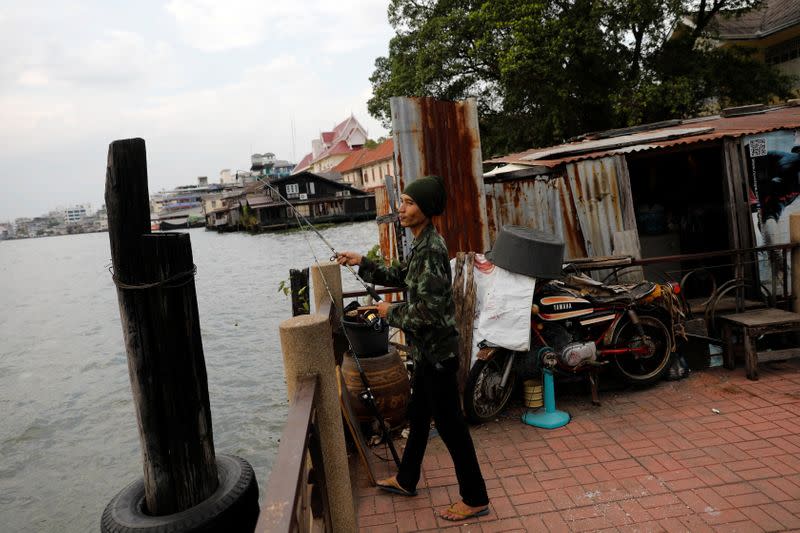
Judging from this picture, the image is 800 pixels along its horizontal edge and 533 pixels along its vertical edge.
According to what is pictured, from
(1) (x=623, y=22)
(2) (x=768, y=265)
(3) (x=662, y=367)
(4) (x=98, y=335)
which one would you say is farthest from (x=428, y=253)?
(4) (x=98, y=335)

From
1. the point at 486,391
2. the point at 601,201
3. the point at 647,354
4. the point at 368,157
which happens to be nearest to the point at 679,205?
the point at 601,201

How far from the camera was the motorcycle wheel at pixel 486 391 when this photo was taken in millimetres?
4939

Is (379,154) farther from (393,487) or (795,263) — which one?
(393,487)

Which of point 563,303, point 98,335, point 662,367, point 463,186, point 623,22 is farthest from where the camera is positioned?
point 98,335

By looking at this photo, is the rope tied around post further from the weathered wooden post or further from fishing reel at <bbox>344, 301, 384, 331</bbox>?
fishing reel at <bbox>344, 301, 384, 331</bbox>

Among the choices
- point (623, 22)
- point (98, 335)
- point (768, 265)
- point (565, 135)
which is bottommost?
point (98, 335)

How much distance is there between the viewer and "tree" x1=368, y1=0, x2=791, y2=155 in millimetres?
18266

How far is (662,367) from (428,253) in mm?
3651

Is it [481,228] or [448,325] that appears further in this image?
[481,228]

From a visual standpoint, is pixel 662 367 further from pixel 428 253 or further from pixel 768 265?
pixel 428 253

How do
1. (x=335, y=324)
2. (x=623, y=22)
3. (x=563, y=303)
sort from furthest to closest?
(x=623, y=22) → (x=563, y=303) → (x=335, y=324)

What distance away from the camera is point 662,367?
5652 millimetres

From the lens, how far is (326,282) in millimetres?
4688

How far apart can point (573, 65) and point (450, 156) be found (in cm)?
1595
